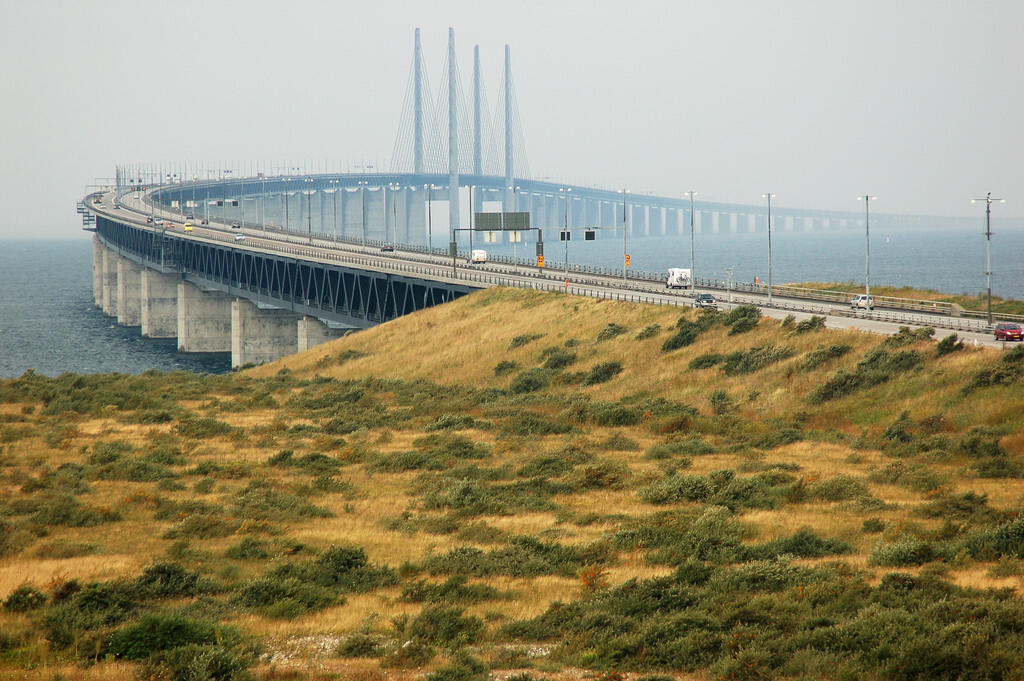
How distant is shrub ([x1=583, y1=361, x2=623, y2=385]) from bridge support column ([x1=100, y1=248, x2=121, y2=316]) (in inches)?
5139

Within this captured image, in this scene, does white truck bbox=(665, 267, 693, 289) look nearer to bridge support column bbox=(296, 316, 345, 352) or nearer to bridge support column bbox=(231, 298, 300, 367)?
bridge support column bbox=(296, 316, 345, 352)

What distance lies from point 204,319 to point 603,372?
88.0 metres

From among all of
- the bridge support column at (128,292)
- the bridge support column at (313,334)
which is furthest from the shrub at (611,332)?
the bridge support column at (128,292)

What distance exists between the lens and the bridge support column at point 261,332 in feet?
399

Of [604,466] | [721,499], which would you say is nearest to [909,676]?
[721,499]

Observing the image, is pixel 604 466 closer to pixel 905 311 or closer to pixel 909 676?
pixel 909 676

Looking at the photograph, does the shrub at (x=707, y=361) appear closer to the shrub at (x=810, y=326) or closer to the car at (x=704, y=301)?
the shrub at (x=810, y=326)

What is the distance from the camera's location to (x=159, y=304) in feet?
499

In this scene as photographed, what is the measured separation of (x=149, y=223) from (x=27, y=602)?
160 meters

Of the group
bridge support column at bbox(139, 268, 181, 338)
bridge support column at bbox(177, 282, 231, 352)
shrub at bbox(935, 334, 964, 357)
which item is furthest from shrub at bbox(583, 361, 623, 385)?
bridge support column at bbox(139, 268, 181, 338)

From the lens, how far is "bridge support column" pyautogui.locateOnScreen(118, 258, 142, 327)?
535 feet

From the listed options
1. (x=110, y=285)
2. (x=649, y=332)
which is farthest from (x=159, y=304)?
(x=649, y=332)

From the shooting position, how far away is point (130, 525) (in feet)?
108

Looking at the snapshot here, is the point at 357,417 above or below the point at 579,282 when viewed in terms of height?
below
